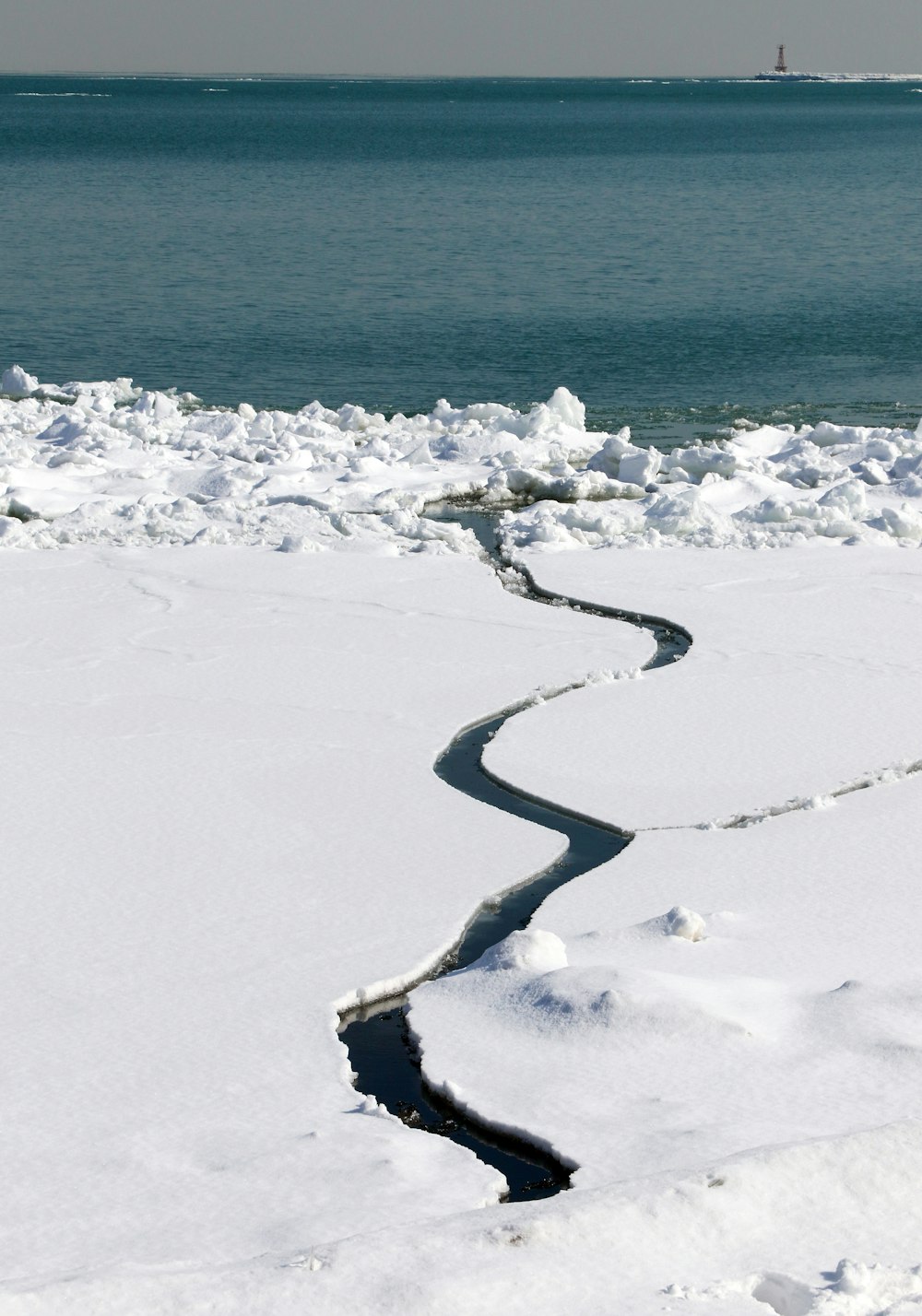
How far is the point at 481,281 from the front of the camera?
26.9 meters

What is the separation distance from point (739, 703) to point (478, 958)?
9.12 ft

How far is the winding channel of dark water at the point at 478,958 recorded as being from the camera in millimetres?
4152

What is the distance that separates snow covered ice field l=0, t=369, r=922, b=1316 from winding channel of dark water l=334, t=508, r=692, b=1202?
75 millimetres

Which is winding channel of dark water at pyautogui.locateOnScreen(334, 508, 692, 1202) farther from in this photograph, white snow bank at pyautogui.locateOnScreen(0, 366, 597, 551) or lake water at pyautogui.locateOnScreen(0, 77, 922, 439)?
lake water at pyautogui.locateOnScreen(0, 77, 922, 439)

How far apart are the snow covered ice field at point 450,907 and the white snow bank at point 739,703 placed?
0.03 metres

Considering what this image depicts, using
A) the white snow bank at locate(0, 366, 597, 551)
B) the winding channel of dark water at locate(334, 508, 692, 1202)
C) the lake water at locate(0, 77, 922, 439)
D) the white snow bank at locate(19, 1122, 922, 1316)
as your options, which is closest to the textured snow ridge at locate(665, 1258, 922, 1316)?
the white snow bank at locate(19, 1122, 922, 1316)

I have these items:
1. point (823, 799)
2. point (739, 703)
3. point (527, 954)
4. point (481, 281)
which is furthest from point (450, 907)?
point (481, 281)

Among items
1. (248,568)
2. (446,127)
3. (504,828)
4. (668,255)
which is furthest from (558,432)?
(446,127)

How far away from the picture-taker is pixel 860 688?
782 cm

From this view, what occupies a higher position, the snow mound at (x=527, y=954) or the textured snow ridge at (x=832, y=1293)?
the textured snow ridge at (x=832, y=1293)

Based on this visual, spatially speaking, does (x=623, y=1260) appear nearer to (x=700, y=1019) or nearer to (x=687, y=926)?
(x=700, y=1019)

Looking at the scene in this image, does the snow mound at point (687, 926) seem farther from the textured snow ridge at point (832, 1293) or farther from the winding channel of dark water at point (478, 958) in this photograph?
the textured snow ridge at point (832, 1293)

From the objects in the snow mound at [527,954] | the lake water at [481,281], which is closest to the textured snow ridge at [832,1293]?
the snow mound at [527,954]

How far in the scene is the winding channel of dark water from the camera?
13.6 feet
